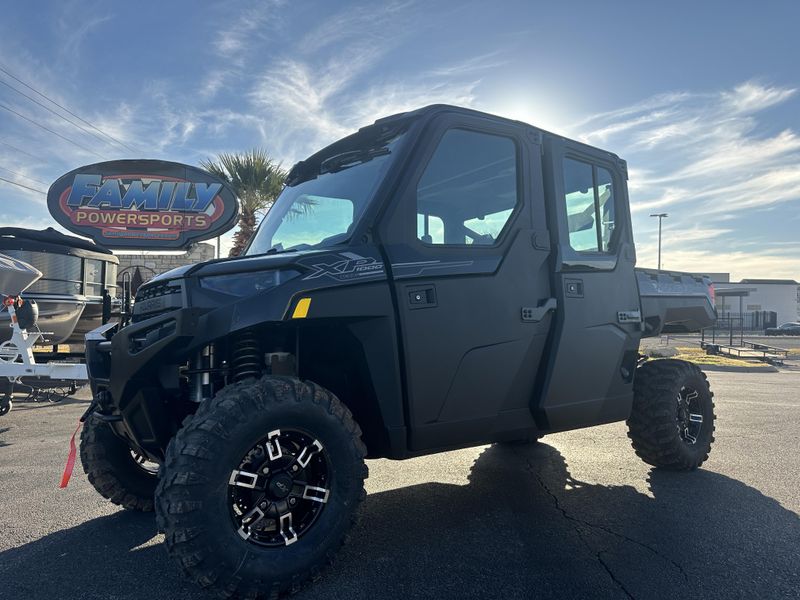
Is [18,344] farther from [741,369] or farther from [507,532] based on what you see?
[741,369]

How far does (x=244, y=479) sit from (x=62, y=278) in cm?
920

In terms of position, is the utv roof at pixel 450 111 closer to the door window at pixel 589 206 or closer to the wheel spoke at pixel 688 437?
the door window at pixel 589 206

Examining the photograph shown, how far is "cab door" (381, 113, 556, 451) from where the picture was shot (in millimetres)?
3215

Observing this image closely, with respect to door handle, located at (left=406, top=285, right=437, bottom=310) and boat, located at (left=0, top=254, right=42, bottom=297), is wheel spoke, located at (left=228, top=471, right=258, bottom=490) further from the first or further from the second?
boat, located at (left=0, top=254, right=42, bottom=297)

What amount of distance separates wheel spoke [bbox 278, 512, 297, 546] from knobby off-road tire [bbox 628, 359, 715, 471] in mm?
3264

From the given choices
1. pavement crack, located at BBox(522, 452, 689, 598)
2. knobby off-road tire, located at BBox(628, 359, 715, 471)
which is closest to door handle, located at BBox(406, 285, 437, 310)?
pavement crack, located at BBox(522, 452, 689, 598)

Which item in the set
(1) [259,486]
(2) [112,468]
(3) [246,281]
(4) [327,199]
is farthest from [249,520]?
→ (4) [327,199]

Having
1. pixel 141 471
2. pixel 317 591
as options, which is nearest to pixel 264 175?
pixel 141 471

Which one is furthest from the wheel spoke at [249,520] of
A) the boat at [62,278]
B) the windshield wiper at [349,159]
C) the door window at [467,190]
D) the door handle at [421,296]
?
the boat at [62,278]

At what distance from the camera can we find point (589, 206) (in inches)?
174

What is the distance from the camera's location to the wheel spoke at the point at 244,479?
8.80ft

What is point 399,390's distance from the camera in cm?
316

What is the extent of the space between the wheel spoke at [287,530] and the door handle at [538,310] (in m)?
1.80

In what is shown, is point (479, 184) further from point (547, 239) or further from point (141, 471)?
point (141, 471)
